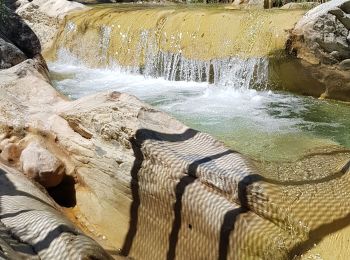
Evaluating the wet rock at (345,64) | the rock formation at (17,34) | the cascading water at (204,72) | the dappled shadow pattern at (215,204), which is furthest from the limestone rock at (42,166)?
the wet rock at (345,64)

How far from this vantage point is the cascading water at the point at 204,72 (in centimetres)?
577

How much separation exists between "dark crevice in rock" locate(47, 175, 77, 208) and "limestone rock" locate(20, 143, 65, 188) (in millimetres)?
56

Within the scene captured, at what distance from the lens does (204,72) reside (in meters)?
8.66

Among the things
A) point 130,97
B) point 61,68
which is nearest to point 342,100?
point 130,97

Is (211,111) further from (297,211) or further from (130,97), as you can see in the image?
(297,211)

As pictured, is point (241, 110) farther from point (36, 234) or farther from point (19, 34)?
point (36, 234)

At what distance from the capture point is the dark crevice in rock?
3.99 meters

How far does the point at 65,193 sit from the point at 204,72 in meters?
5.01

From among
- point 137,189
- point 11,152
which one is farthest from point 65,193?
point 137,189

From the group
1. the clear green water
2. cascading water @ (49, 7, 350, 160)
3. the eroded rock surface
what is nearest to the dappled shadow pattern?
the eroded rock surface

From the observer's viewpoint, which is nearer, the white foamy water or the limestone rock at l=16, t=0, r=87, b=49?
the white foamy water

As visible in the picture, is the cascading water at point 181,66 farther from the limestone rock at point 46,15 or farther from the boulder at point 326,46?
the limestone rock at point 46,15

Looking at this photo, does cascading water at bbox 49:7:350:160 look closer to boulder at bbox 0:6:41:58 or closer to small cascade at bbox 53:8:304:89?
small cascade at bbox 53:8:304:89

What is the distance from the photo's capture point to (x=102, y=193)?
3705 mm
